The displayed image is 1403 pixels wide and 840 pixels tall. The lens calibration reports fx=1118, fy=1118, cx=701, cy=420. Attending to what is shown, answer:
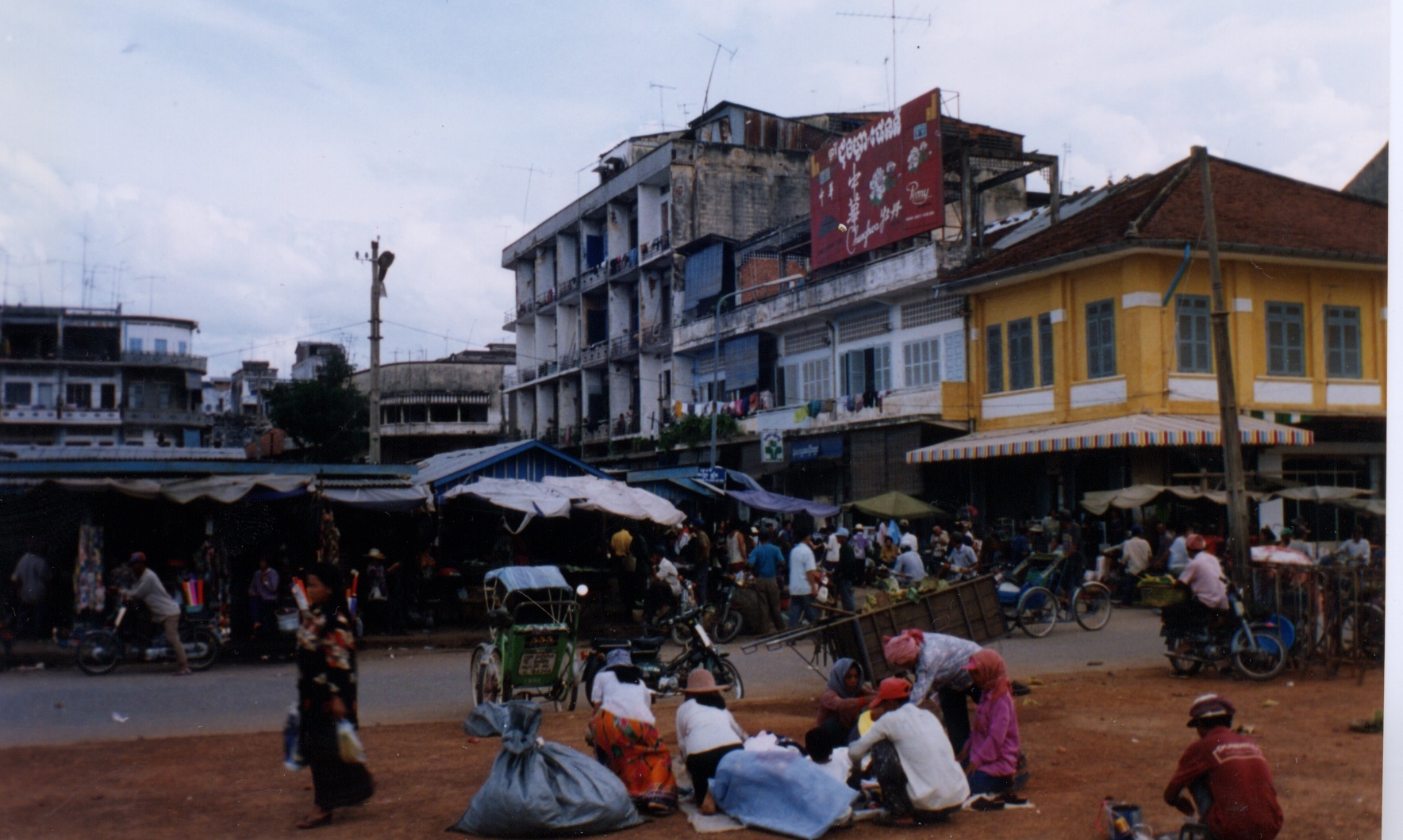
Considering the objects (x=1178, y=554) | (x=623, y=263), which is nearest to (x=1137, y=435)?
(x=1178, y=554)

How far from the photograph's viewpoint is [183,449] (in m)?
18.8

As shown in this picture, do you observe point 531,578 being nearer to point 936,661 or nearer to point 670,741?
point 670,741

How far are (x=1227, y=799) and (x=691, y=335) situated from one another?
3143 centimetres

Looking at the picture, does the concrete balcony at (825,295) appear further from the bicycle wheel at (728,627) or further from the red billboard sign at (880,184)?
the bicycle wheel at (728,627)

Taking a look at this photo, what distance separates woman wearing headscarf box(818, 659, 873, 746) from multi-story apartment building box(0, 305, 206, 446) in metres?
7.68

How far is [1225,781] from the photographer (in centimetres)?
536

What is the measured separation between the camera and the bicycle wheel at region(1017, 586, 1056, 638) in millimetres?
14844

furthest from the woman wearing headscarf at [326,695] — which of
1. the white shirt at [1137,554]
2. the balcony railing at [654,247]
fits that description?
the balcony railing at [654,247]

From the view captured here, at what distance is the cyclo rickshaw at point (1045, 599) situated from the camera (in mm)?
14898

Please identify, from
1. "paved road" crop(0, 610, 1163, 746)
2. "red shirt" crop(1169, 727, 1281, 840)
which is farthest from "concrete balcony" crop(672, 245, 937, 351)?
"red shirt" crop(1169, 727, 1281, 840)

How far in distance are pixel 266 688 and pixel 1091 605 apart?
1078cm

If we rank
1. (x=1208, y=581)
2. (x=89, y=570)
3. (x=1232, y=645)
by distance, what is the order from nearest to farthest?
(x=1232, y=645)
(x=1208, y=581)
(x=89, y=570)

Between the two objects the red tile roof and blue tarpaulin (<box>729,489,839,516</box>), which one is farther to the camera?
blue tarpaulin (<box>729,489,839,516</box>)

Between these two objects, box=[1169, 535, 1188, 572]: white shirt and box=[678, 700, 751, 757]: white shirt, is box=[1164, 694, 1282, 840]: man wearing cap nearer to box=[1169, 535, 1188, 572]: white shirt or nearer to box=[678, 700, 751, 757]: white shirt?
box=[678, 700, 751, 757]: white shirt
